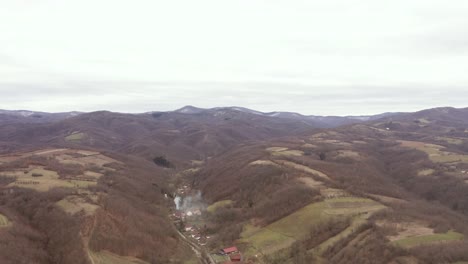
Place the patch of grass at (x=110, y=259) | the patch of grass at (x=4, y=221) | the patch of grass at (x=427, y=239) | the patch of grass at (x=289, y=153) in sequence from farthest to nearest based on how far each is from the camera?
the patch of grass at (x=289, y=153) < the patch of grass at (x=4, y=221) < the patch of grass at (x=110, y=259) < the patch of grass at (x=427, y=239)

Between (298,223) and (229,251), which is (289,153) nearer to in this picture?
(298,223)

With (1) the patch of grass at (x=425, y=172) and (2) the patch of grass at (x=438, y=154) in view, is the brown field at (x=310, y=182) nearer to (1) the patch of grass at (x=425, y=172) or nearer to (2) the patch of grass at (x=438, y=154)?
(1) the patch of grass at (x=425, y=172)

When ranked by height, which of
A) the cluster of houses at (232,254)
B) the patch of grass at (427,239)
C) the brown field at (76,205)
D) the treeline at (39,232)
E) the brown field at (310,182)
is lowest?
the cluster of houses at (232,254)

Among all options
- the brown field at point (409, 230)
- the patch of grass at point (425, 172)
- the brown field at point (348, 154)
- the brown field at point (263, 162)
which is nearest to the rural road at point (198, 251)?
the brown field at point (409, 230)

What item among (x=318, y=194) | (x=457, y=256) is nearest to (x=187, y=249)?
(x=318, y=194)

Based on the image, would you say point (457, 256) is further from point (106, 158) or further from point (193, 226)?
point (106, 158)

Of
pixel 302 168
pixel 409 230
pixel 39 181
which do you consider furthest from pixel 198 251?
pixel 302 168

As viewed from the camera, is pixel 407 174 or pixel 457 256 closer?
pixel 457 256

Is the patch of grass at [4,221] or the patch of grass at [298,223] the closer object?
the patch of grass at [4,221]
